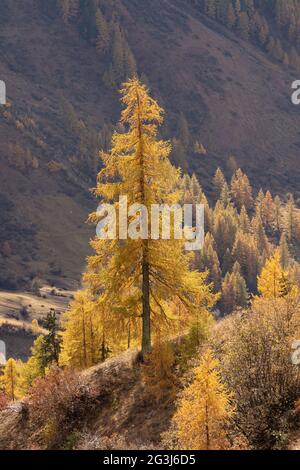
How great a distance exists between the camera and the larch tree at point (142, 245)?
24.6m

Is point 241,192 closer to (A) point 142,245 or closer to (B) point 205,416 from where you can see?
(A) point 142,245

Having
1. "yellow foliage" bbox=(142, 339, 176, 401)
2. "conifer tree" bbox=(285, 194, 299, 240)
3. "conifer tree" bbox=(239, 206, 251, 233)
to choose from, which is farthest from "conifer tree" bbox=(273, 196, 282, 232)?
"yellow foliage" bbox=(142, 339, 176, 401)

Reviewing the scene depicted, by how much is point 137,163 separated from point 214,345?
852cm

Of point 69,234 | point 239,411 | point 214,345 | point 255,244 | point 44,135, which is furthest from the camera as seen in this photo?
point 44,135

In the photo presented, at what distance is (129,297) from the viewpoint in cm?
2575

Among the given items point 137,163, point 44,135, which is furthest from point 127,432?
point 44,135

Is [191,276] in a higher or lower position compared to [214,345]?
higher

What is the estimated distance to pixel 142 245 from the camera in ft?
82.1

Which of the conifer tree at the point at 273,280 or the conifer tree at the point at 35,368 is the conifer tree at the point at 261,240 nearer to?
the conifer tree at the point at 35,368

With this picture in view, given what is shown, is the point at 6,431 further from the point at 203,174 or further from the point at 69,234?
the point at 203,174

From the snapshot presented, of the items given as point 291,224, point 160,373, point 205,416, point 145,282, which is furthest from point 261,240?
point 205,416
